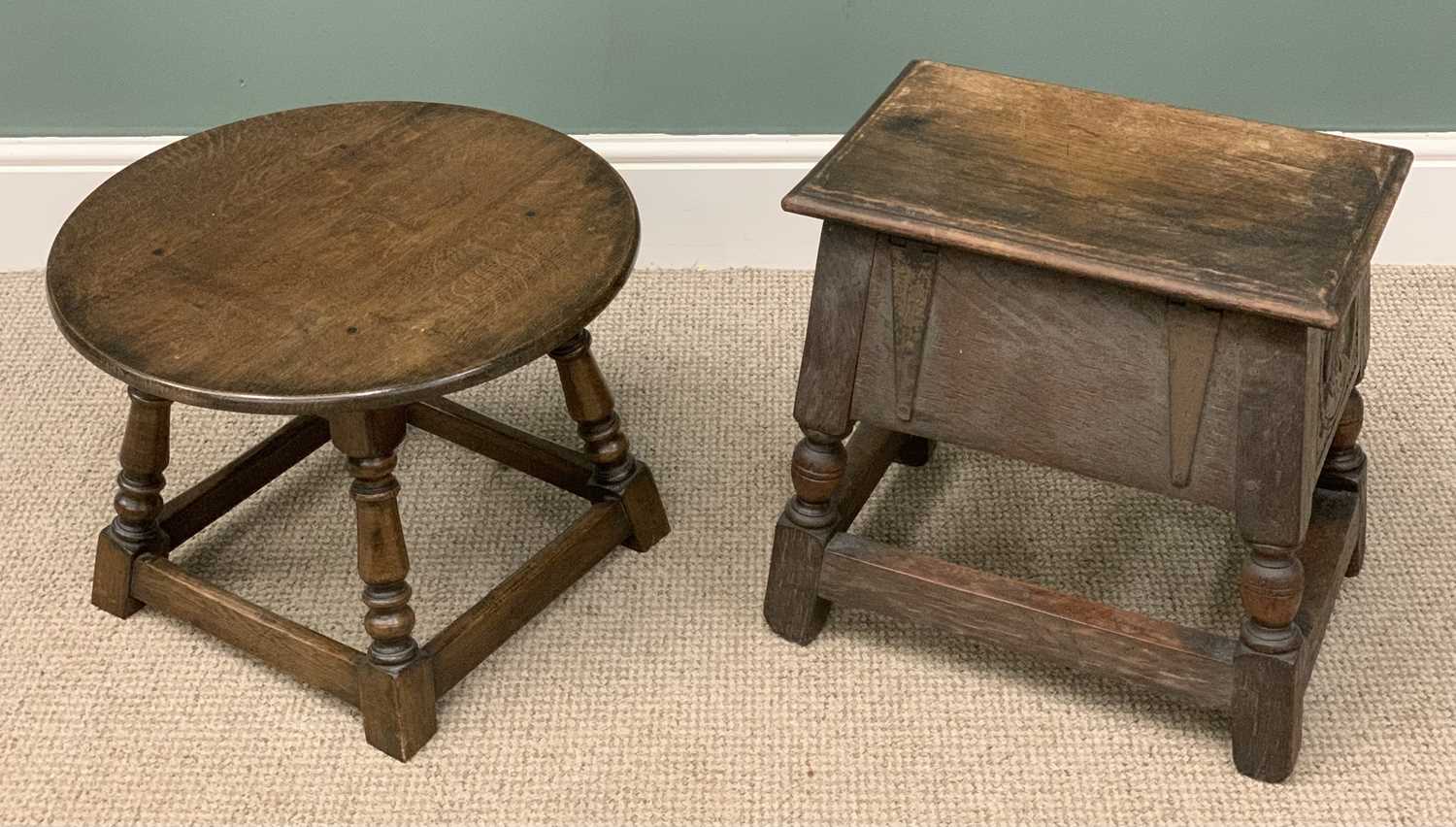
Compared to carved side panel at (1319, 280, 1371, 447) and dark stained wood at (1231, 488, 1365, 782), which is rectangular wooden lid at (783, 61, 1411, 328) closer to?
carved side panel at (1319, 280, 1371, 447)

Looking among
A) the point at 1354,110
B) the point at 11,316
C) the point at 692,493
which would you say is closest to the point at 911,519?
the point at 692,493

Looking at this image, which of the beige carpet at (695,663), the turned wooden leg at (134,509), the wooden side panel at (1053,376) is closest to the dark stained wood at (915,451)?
the beige carpet at (695,663)

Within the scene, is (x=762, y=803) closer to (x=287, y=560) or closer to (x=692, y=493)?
(x=692, y=493)

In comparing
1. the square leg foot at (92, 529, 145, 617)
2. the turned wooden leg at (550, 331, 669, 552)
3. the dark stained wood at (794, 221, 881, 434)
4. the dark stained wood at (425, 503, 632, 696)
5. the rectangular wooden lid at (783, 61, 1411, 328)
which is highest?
the rectangular wooden lid at (783, 61, 1411, 328)

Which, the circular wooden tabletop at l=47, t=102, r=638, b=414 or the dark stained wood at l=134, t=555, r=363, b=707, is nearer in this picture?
the circular wooden tabletop at l=47, t=102, r=638, b=414

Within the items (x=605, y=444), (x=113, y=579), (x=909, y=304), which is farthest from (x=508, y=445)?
(x=909, y=304)

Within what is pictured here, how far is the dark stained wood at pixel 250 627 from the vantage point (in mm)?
1494

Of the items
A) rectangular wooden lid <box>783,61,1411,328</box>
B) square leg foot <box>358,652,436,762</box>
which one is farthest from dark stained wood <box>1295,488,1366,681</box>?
square leg foot <box>358,652,436,762</box>

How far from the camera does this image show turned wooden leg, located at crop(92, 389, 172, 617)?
1.57 metres

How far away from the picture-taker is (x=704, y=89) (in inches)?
80.9

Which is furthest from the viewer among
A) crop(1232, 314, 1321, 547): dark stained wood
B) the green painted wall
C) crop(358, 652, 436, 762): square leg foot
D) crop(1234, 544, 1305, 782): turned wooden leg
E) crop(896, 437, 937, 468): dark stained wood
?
the green painted wall

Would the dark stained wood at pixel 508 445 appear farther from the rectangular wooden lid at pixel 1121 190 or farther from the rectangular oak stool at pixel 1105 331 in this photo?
the rectangular wooden lid at pixel 1121 190

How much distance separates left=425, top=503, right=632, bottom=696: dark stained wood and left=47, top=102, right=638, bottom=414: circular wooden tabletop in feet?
0.98

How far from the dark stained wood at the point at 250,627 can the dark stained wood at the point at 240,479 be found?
0.20 feet
